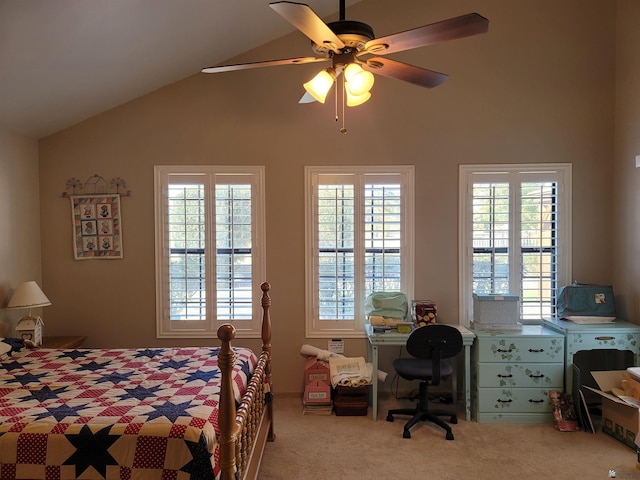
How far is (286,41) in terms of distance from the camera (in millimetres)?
4027

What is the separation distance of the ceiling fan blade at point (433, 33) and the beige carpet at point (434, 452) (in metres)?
2.55

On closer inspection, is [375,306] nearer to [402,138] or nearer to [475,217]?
[475,217]

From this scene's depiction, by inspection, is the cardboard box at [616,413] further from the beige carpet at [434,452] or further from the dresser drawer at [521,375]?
the dresser drawer at [521,375]

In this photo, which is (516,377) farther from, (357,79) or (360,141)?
(357,79)

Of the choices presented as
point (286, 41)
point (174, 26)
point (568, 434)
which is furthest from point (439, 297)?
point (174, 26)

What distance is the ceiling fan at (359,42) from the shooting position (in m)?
1.78

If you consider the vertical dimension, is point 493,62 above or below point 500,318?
above

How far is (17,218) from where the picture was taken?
3754 mm

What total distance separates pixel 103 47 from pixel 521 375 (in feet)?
13.2

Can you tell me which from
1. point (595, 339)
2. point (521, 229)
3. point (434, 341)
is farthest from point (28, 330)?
point (595, 339)

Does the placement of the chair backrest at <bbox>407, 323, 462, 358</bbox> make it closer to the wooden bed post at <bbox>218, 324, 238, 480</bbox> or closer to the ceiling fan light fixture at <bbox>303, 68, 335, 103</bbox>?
the wooden bed post at <bbox>218, 324, 238, 480</bbox>

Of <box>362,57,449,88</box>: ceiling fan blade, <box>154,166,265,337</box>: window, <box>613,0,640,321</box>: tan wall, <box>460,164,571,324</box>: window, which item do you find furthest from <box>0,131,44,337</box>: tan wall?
<box>613,0,640,321</box>: tan wall

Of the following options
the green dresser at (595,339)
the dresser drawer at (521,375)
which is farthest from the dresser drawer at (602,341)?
the dresser drawer at (521,375)

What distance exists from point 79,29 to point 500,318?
3.78 m
